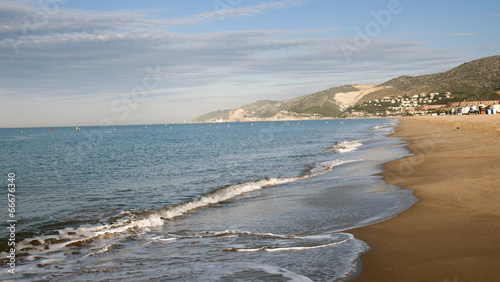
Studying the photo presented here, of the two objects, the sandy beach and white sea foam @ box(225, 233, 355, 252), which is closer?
the sandy beach

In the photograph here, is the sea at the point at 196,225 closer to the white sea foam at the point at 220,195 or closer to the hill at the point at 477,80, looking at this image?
the white sea foam at the point at 220,195

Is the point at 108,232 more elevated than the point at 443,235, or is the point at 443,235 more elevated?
the point at 443,235

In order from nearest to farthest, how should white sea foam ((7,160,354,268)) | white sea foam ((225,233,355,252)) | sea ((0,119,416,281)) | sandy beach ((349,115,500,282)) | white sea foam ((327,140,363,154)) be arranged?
sandy beach ((349,115,500,282)) → sea ((0,119,416,281)) → white sea foam ((225,233,355,252)) → white sea foam ((7,160,354,268)) → white sea foam ((327,140,363,154))

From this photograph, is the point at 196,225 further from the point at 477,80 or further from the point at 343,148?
the point at 477,80

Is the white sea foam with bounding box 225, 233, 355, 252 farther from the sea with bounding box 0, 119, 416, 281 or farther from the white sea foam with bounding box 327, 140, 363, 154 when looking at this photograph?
the white sea foam with bounding box 327, 140, 363, 154

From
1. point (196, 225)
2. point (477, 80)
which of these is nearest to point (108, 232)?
point (196, 225)

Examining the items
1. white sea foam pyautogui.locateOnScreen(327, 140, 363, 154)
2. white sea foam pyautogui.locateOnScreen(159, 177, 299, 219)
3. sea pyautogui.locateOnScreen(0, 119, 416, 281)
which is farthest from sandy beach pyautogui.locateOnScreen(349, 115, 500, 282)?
white sea foam pyautogui.locateOnScreen(327, 140, 363, 154)

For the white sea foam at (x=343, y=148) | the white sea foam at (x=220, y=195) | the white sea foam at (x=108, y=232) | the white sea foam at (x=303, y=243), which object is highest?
the white sea foam at (x=303, y=243)

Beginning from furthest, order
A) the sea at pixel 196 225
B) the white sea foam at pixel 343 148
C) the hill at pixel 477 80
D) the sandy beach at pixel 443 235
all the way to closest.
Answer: the hill at pixel 477 80 → the white sea foam at pixel 343 148 → the sea at pixel 196 225 → the sandy beach at pixel 443 235

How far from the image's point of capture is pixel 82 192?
16.7 m

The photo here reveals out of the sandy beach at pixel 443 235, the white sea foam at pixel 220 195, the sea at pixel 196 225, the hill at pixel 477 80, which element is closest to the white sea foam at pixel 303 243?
the sea at pixel 196 225

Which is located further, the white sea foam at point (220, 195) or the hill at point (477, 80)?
the hill at point (477, 80)

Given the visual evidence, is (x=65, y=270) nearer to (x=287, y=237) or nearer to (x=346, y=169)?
(x=287, y=237)

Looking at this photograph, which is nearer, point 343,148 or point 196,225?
point 196,225
